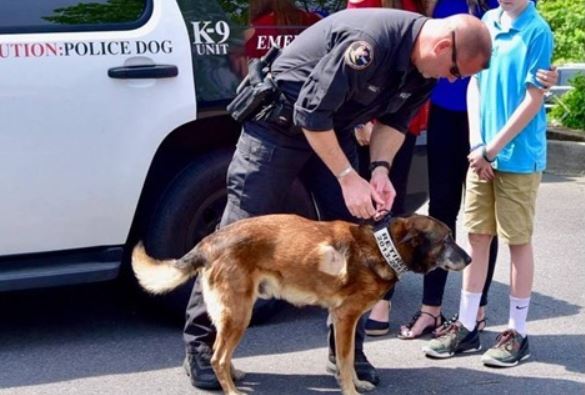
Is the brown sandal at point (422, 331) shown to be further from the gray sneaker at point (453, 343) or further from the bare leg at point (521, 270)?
the bare leg at point (521, 270)

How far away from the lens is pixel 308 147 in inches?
162

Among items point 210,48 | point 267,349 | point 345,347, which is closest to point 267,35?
point 210,48

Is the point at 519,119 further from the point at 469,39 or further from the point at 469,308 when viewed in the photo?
the point at 469,308

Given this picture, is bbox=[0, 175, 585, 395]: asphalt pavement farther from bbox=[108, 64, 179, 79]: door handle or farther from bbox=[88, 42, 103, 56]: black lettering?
bbox=[88, 42, 103, 56]: black lettering

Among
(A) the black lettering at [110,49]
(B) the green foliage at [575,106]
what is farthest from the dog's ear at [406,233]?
(B) the green foliage at [575,106]

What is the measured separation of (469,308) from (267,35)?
1586 mm

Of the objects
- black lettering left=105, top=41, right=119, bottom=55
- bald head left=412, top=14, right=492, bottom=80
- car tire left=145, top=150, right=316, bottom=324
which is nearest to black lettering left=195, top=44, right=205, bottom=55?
black lettering left=105, top=41, right=119, bottom=55

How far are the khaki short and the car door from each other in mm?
1360

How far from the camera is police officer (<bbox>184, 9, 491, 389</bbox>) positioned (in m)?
3.71

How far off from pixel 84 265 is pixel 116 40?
101cm

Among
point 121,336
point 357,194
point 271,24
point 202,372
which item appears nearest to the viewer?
point 357,194

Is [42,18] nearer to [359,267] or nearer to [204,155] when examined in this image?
[204,155]

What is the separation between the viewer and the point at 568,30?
12.4 meters

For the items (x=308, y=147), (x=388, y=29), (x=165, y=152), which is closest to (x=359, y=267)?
(x=308, y=147)
